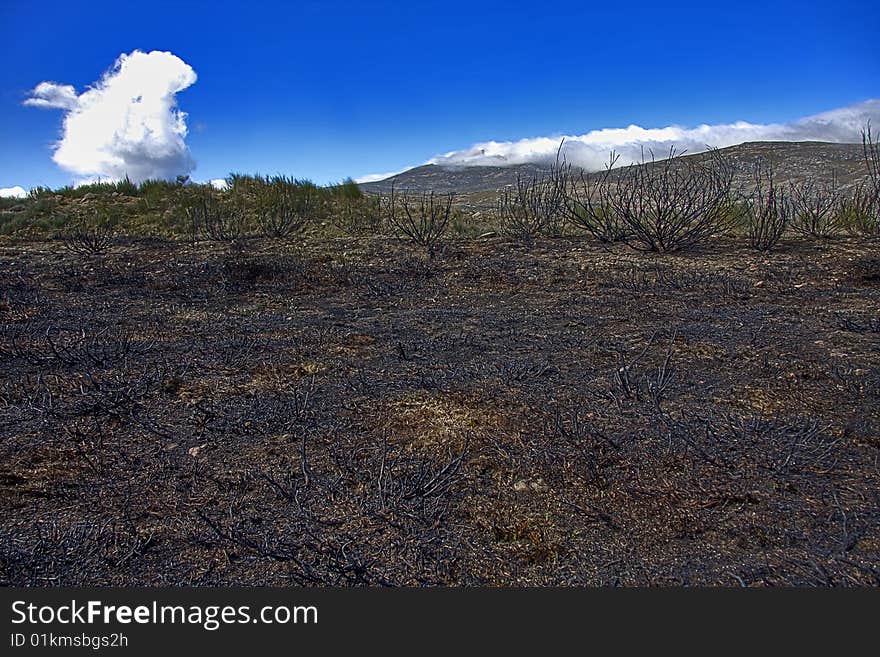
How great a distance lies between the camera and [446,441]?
2850 mm

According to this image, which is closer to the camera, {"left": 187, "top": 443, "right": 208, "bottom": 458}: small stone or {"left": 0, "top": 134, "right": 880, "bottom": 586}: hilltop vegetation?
{"left": 0, "top": 134, "right": 880, "bottom": 586}: hilltop vegetation

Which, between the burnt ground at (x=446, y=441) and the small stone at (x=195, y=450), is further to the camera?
the small stone at (x=195, y=450)

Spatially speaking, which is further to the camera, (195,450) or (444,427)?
(444,427)

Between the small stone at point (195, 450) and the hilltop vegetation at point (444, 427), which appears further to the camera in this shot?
the small stone at point (195, 450)

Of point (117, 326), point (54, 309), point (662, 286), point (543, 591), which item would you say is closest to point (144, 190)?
point (54, 309)

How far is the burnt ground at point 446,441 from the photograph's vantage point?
6.66 feet

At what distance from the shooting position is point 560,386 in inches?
138

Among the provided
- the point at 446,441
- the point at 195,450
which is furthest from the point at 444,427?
the point at 195,450

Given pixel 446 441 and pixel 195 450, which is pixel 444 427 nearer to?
pixel 446 441

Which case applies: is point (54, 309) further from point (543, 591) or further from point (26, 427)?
point (543, 591)

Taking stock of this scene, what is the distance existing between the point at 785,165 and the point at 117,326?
2918 cm

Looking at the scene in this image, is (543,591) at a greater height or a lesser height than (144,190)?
lesser

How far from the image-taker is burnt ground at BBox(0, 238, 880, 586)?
6.66ft

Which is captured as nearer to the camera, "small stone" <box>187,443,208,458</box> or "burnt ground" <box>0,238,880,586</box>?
"burnt ground" <box>0,238,880,586</box>
